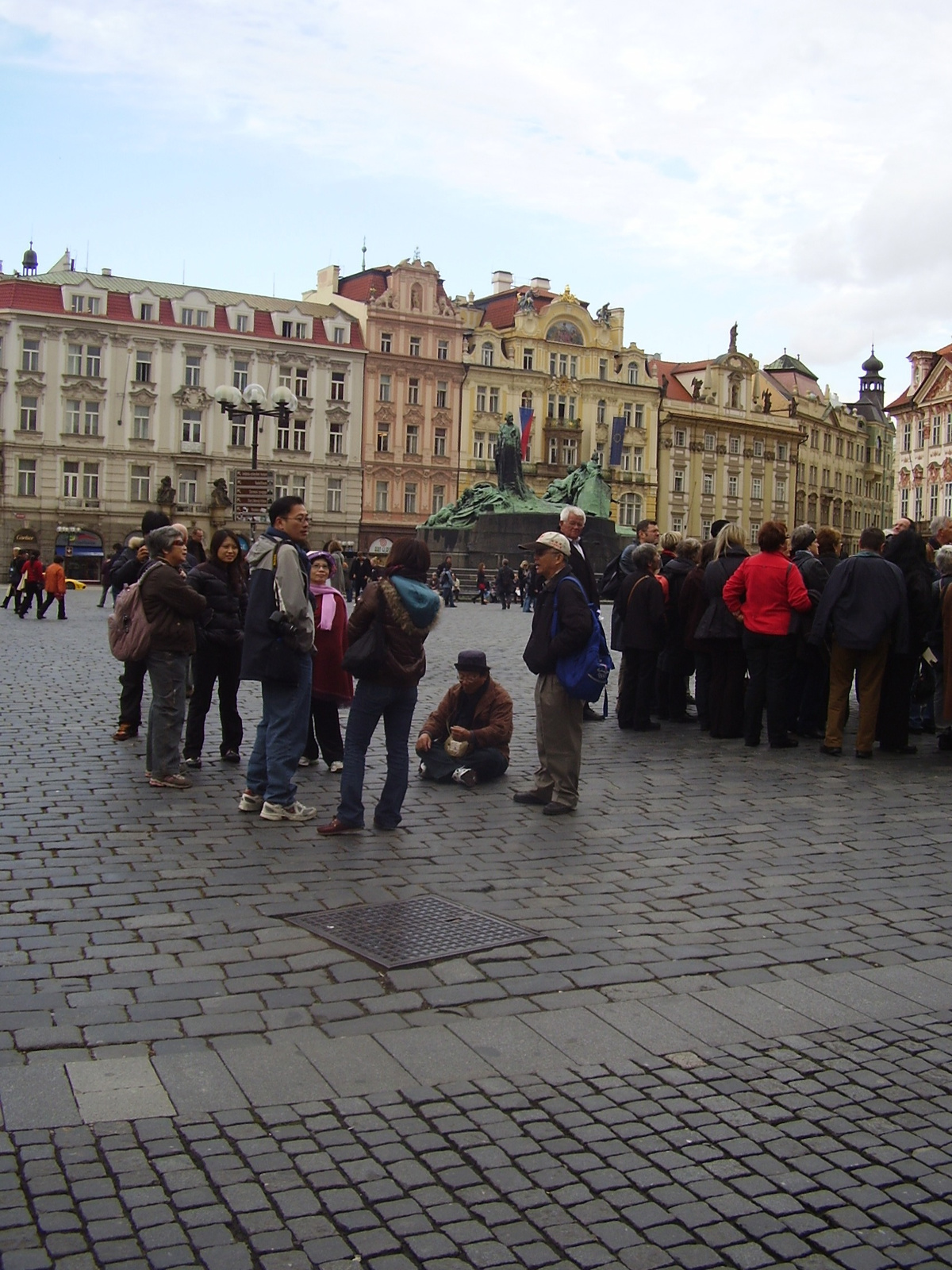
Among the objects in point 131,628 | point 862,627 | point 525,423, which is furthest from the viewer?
point 525,423

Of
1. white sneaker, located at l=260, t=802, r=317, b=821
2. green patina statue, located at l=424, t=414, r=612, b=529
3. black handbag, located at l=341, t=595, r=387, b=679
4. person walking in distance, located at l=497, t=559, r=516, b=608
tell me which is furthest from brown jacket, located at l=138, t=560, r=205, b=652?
green patina statue, located at l=424, t=414, r=612, b=529

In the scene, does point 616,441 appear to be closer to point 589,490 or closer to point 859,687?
point 589,490

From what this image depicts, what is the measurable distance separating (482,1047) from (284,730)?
12.0 feet

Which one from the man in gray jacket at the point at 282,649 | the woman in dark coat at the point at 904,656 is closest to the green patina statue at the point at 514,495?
the woman in dark coat at the point at 904,656

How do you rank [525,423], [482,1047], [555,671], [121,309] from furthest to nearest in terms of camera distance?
[525,423] < [121,309] < [555,671] < [482,1047]

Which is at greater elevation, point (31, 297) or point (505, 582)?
point (31, 297)

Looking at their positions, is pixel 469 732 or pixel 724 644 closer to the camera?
pixel 469 732

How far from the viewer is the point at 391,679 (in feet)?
25.0

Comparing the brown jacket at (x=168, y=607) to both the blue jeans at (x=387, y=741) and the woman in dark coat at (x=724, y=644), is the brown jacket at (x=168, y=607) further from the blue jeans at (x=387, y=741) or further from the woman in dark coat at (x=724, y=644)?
the woman in dark coat at (x=724, y=644)

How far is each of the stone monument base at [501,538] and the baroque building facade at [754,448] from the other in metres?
34.9

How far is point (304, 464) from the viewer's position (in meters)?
67.9

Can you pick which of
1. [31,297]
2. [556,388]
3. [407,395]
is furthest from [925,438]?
[31,297]

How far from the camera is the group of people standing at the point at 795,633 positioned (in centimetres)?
1060

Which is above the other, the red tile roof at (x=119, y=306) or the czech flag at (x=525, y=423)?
the red tile roof at (x=119, y=306)
